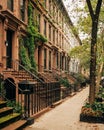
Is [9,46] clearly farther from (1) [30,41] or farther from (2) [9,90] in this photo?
(2) [9,90]

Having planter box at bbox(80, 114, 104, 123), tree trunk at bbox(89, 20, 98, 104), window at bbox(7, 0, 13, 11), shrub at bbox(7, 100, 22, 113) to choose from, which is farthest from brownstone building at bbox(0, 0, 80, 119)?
tree trunk at bbox(89, 20, 98, 104)

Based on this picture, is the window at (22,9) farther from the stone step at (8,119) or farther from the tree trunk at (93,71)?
the stone step at (8,119)

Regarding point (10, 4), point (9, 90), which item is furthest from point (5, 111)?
point (10, 4)

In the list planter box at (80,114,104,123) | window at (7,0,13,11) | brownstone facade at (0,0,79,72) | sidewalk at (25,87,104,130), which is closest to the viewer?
sidewalk at (25,87,104,130)

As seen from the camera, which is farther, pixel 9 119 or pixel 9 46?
pixel 9 46

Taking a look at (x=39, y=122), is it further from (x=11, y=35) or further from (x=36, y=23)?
(x=36, y=23)

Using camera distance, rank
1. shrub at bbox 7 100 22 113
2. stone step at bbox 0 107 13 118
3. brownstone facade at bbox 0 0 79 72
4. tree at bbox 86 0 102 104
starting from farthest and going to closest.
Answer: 1. brownstone facade at bbox 0 0 79 72
2. tree at bbox 86 0 102 104
3. shrub at bbox 7 100 22 113
4. stone step at bbox 0 107 13 118

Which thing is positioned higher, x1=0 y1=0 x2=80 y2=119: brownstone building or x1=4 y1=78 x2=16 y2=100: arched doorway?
x1=0 y1=0 x2=80 y2=119: brownstone building

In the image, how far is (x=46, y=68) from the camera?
30109 millimetres

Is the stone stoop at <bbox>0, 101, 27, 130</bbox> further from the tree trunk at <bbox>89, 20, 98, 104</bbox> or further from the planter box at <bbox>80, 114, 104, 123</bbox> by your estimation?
the tree trunk at <bbox>89, 20, 98, 104</bbox>

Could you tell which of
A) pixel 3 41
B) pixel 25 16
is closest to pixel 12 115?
pixel 3 41

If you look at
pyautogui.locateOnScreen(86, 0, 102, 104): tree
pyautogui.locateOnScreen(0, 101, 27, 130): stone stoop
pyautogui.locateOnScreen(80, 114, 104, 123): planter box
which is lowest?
pyautogui.locateOnScreen(80, 114, 104, 123): planter box

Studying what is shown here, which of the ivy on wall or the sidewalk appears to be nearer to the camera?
the sidewalk

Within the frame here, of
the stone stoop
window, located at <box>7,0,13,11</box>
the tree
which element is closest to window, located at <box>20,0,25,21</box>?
window, located at <box>7,0,13,11</box>
